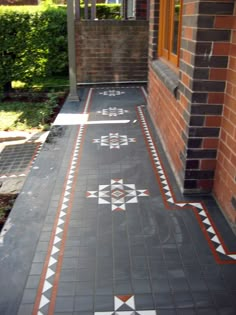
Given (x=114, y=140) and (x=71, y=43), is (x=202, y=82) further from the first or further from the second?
(x=71, y=43)

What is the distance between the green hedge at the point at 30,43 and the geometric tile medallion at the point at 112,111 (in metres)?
2.79

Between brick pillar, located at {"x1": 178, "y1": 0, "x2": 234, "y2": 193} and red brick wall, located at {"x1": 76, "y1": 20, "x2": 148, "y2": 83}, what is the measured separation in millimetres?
6216

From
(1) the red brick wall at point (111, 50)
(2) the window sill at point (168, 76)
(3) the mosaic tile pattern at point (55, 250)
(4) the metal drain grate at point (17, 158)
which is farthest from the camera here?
(1) the red brick wall at point (111, 50)

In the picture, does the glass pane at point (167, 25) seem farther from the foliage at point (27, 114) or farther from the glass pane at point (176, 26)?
the foliage at point (27, 114)

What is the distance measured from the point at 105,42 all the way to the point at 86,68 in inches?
33.0

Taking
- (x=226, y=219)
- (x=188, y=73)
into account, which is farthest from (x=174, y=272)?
(x=188, y=73)

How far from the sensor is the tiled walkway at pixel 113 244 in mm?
2641

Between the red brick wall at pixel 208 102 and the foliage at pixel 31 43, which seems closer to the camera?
the red brick wall at pixel 208 102

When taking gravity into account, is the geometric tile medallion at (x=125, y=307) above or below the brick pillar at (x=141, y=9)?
below

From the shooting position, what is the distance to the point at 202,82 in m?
3.57

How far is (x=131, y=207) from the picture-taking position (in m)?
3.84

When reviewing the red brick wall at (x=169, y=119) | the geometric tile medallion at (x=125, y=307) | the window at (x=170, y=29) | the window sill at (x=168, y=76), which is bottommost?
the geometric tile medallion at (x=125, y=307)

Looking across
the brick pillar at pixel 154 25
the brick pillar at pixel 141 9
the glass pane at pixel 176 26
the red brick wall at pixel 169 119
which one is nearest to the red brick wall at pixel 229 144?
the red brick wall at pixel 169 119

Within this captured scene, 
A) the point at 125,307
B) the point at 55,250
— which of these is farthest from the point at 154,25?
the point at 125,307
